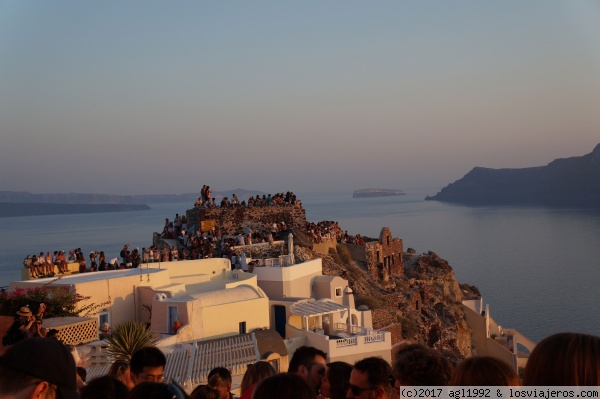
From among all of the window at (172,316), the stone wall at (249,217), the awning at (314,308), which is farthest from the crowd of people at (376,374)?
the stone wall at (249,217)

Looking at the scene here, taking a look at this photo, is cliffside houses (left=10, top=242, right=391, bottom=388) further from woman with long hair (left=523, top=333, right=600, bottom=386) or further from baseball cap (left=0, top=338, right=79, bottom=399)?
woman with long hair (left=523, top=333, right=600, bottom=386)

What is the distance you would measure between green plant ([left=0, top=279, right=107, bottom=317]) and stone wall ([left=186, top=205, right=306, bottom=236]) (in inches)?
501

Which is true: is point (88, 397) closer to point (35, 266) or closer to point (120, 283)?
point (120, 283)

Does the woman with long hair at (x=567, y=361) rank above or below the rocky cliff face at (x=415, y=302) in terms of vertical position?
above

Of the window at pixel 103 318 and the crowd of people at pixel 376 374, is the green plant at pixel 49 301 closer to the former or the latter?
the window at pixel 103 318

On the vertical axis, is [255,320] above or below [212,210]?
below

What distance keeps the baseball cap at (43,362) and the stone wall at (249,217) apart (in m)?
26.2

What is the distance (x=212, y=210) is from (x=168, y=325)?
12.4 meters

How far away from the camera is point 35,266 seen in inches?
710

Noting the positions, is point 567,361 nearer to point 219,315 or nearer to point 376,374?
point 376,374

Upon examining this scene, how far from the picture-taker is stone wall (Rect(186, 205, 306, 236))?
2930 centimetres

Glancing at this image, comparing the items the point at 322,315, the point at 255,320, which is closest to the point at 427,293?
the point at 322,315

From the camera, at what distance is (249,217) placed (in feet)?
99.8

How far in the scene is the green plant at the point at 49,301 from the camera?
14.3m
